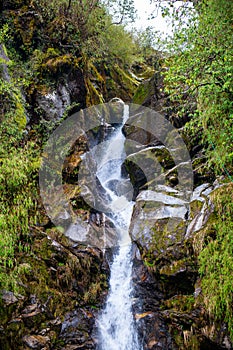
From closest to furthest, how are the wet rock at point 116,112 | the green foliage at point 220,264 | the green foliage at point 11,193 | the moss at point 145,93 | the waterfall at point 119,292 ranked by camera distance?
the green foliage at point 220,264
the green foliage at point 11,193
the waterfall at point 119,292
the moss at point 145,93
the wet rock at point 116,112

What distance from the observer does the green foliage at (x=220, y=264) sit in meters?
4.97

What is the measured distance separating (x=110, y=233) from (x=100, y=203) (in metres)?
1.22

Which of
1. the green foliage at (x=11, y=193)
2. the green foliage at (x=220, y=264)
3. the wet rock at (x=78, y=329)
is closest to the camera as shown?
the green foliage at (x=220, y=264)

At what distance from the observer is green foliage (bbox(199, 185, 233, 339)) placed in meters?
4.97

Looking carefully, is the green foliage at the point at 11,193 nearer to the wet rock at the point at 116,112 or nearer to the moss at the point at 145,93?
the moss at the point at 145,93

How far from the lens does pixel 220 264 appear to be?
5281 millimetres

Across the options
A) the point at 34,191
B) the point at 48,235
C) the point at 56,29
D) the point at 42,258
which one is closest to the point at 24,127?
the point at 34,191

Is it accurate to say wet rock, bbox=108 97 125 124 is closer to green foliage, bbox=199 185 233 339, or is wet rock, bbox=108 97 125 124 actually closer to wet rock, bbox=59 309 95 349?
green foliage, bbox=199 185 233 339

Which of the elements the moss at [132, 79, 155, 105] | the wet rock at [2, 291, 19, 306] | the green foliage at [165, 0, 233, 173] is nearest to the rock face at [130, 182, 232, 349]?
the green foliage at [165, 0, 233, 173]

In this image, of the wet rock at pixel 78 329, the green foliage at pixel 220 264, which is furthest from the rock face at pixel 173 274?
the wet rock at pixel 78 329

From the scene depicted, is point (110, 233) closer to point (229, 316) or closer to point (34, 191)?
point (34, 191)

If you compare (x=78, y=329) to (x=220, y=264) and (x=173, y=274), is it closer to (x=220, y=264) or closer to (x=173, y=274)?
(x=173, y=274)

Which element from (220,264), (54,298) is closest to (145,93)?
(220,264)

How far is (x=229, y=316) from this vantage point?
488 cm
